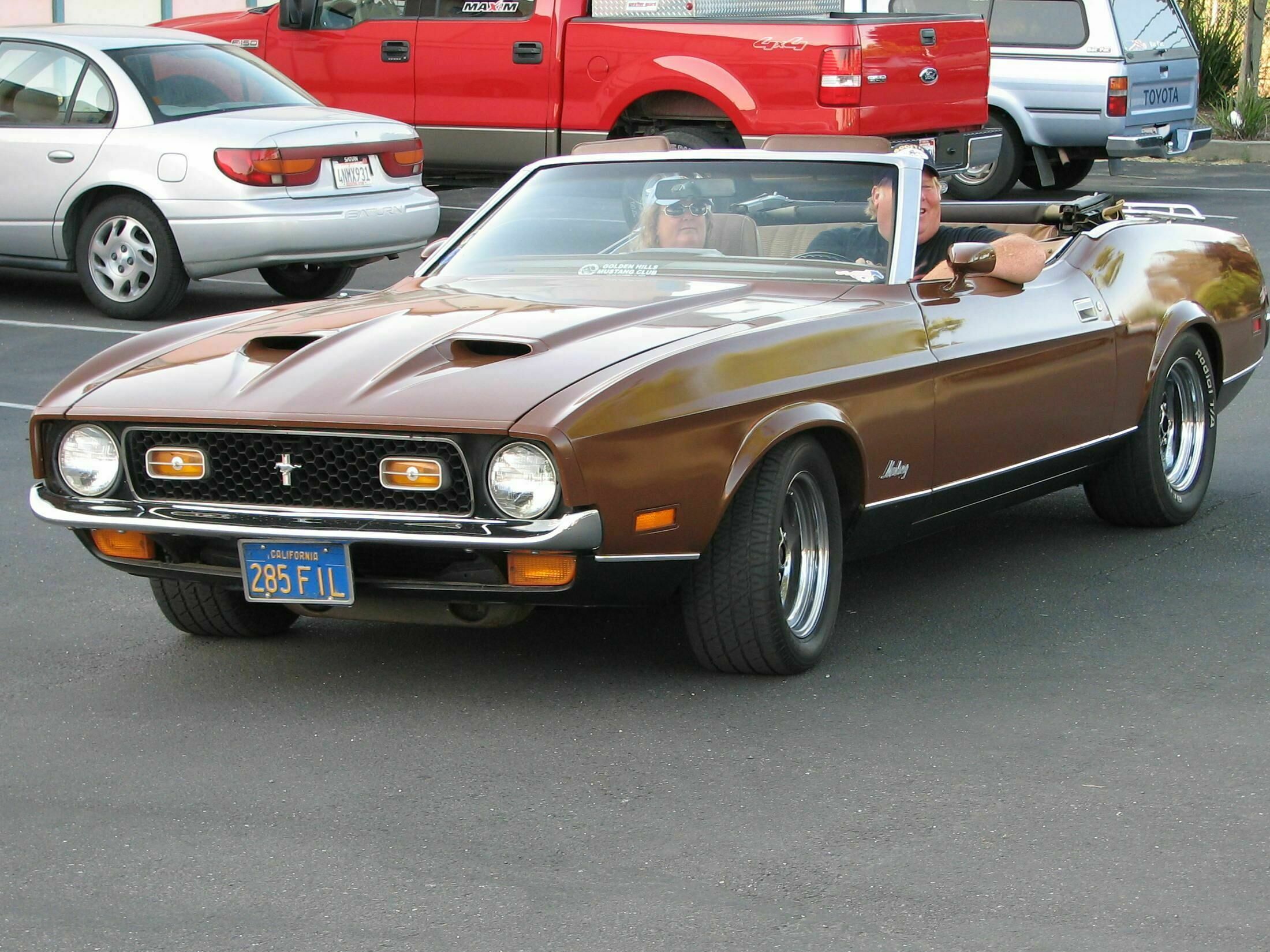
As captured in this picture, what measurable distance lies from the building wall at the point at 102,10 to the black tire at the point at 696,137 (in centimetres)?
798

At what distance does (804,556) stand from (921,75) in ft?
28.7

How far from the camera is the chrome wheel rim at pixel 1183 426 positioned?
712cm

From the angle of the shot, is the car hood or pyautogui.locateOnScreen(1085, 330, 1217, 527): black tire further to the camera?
pyautogui.locateOnScreen(1085, 330, 1217, 527): black tire

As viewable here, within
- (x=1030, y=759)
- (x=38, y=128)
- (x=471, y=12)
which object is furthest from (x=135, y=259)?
(x=1030, y=759)

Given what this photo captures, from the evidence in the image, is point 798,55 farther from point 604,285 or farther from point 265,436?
point 265,436

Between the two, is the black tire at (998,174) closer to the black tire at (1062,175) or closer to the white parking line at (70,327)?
the black tire at (1062,175)

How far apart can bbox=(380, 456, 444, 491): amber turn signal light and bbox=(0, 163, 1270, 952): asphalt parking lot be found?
60 centimetres

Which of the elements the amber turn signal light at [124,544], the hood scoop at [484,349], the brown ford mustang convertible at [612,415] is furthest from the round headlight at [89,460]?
the hood scoop at [484,349]

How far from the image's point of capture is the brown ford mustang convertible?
4.60 meters

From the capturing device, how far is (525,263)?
6.10 metres

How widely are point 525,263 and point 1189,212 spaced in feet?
9.91

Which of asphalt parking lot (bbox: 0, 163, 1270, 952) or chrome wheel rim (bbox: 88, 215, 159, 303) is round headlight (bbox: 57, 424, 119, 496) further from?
chrome wheel rim (bbox: 88, 215, 159, 303)

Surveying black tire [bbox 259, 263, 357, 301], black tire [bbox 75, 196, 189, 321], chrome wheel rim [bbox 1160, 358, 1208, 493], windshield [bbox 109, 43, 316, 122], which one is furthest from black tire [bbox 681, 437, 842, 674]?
black tire [bbox 259, 263, 357, 301]

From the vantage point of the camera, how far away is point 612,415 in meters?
4.55
